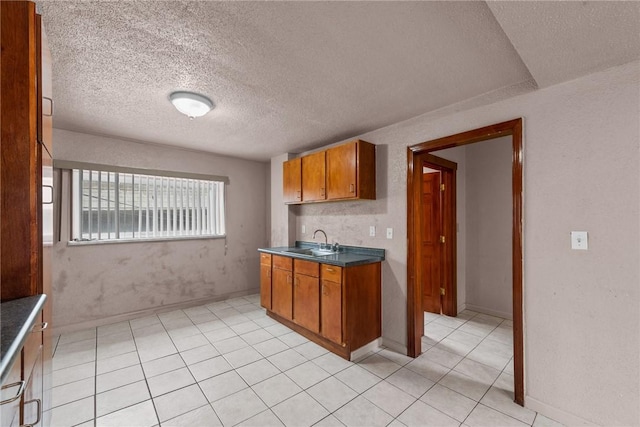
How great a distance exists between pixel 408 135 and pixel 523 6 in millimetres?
1591

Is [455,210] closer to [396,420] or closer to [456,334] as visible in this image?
[456,334]

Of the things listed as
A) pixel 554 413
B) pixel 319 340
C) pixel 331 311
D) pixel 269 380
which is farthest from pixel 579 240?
pixel 269 380

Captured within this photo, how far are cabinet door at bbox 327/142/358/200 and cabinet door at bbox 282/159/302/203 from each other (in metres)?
0.58

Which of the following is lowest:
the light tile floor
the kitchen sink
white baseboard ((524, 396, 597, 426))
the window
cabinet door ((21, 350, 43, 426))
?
the light tile floor

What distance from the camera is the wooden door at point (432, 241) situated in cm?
373

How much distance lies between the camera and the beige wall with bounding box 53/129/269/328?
10.6ft

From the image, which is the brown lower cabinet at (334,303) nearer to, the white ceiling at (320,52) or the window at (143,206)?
the white ceiling at (320,52)

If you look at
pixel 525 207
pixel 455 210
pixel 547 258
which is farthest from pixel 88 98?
pixel 455 210

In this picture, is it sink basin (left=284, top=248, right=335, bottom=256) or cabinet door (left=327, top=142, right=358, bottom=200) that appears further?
sink basin (left=284, top=248, right=335, bottom=256)

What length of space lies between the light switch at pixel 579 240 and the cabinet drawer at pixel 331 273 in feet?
5.63

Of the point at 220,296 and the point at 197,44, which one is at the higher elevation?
the point at 197,44

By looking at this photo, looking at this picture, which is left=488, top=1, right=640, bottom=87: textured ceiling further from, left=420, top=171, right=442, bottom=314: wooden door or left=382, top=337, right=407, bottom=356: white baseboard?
left=382, top=337, right=407, bottom=356: white baseboard

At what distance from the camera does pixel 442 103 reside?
234cm

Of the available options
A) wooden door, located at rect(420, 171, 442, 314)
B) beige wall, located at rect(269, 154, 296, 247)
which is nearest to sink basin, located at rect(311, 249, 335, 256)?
beige wall, located at rect(269, 154, 296, 247)
